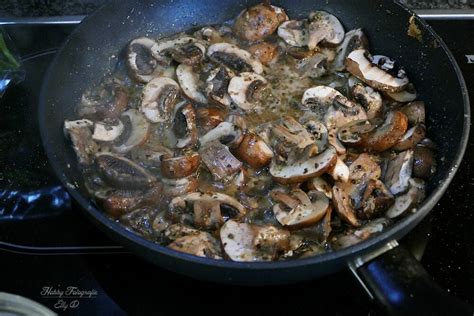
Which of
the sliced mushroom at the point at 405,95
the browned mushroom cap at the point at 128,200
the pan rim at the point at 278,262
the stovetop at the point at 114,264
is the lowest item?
the stovetop at the point at 114,264

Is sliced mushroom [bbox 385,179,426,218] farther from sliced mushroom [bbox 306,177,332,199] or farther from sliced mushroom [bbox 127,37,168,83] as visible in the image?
sliced mushroom [bbox 127,37,168,83]

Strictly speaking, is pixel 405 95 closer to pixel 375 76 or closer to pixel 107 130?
pixel 375 76

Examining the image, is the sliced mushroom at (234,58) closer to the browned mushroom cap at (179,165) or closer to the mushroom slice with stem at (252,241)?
the browned mushroom cap at (179,165)

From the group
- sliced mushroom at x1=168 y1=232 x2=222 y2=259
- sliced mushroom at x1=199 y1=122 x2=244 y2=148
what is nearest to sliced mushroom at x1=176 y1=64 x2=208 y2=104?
sliced mushroom at x1=199 y1=122 x2=244 y2=148

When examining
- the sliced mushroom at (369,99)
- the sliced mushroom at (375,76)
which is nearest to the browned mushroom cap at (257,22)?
the sliced mushroom at (375,76)

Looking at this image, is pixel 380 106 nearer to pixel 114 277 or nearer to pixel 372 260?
pixel 372 260

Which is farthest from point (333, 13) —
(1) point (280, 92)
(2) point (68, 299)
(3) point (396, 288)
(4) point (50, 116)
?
(2) point (68, 299)
